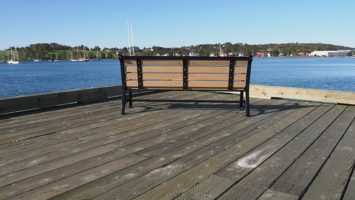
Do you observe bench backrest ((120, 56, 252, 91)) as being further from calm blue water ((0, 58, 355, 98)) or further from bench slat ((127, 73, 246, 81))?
calm blue water ((0, 58, 355, 98))

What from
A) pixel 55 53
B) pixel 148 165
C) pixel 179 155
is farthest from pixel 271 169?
pixel 55 53

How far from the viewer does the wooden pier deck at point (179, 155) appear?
2541 millimetres

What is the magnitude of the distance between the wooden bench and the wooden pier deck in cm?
46

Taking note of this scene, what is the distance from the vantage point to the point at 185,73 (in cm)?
545

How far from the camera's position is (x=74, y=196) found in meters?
2.45

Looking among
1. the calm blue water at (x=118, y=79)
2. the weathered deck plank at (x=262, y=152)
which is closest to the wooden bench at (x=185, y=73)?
the weathered deck plank at (x=262, y=152)

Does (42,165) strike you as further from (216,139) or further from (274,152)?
(274,152)

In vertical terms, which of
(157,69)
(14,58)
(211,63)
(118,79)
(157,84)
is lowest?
(14,58)

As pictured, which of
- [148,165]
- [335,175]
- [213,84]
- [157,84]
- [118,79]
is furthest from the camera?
[118,79]

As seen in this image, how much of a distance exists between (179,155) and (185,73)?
231 cm

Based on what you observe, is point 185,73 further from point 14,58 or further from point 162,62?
point 14,58

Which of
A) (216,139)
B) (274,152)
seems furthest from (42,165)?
(274,152)

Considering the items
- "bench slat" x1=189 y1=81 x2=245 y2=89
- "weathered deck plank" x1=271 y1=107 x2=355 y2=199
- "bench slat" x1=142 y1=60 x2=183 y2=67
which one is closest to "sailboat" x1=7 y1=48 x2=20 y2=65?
"bench slat" x1=142 y1=60 x2=183 y2=67

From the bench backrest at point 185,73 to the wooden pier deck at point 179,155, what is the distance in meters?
0.46
